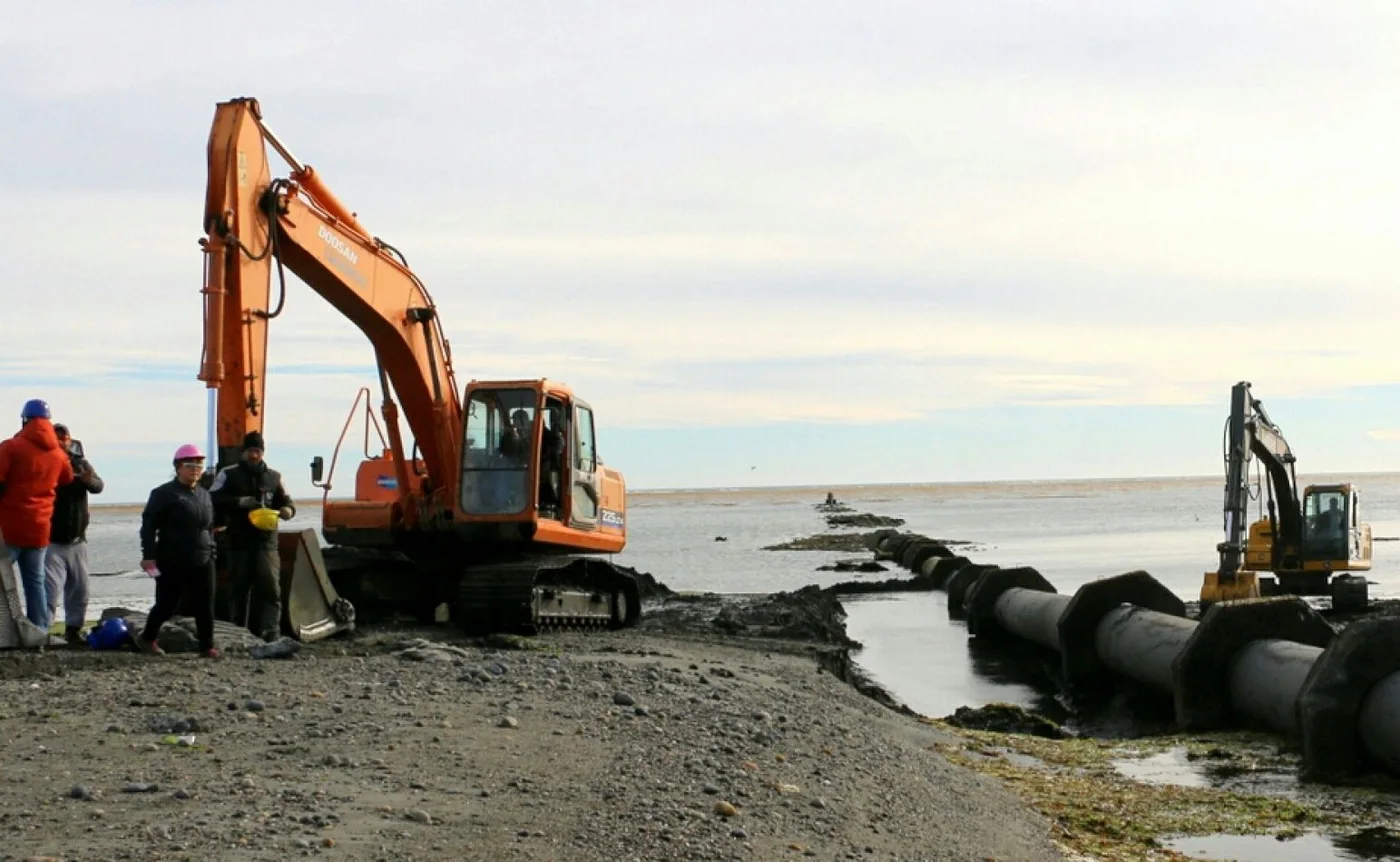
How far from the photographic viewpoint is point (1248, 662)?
1328cm

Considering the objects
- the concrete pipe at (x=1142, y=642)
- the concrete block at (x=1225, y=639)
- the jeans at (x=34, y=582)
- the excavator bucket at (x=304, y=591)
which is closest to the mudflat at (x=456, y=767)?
the jeans at (x=34, y=582)

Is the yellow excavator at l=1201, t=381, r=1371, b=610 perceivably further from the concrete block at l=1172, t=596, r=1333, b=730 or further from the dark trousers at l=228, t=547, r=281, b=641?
the dark trousers at l=228, t=547, r=281, b=641

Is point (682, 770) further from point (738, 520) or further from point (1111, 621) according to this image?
Result: point (738, 520)

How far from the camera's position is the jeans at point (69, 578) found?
13.0m

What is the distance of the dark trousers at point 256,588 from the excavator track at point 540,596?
3.55 meters

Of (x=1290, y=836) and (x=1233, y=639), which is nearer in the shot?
(x=1290, y=836)

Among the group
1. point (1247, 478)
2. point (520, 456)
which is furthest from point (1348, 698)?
point (1247, 478)

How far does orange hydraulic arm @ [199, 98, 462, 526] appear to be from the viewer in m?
13.6

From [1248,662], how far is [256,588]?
8.16 metres

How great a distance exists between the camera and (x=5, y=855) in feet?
18.9

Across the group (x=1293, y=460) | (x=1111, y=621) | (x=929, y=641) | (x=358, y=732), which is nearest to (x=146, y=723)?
(x=358, y=732)

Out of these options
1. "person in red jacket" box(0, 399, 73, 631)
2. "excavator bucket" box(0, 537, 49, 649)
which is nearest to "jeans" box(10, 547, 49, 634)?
"person in red jacket" box(0, 399, 73, 631)

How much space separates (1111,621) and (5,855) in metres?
13.4

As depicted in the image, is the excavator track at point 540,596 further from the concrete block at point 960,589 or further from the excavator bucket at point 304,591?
the concrete block at point 960,589
